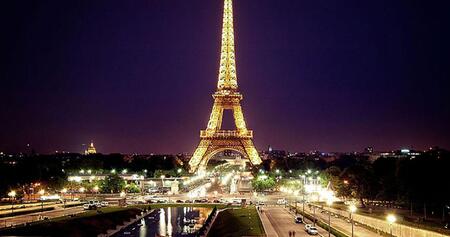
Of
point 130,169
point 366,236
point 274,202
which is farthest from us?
point 130,169

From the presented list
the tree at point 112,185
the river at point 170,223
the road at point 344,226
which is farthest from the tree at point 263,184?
the road at point 344,226

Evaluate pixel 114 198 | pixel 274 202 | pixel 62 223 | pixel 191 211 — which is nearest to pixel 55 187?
pixel 114 198

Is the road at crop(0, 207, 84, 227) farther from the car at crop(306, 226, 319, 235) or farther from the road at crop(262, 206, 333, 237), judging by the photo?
the car at crop(306, 226, 319, 235)

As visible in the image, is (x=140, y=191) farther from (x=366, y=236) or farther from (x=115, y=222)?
(x=366, y=236)

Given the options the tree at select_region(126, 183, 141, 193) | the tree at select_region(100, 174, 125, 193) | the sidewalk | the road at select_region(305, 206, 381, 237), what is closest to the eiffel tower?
the tree at select_region(126, 183, 141, 193)

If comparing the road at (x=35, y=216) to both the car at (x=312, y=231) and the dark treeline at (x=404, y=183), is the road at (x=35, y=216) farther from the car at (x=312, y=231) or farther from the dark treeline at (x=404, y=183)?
the dark treeline at (x=404, y=183)

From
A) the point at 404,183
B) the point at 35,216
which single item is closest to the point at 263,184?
the point at 404,183
